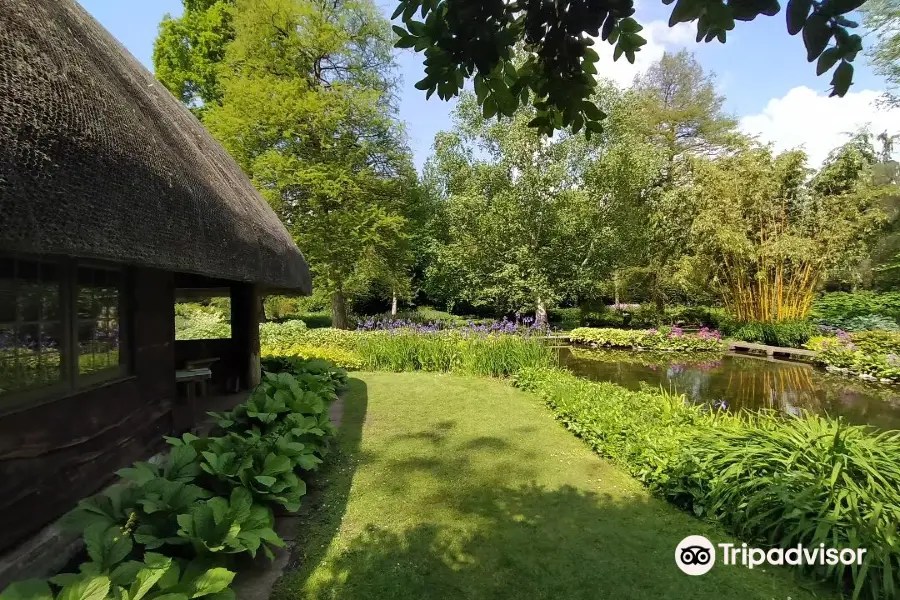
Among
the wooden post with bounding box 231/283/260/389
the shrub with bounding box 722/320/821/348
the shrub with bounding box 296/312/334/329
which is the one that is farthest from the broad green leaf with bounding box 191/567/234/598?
the shrub with bounding box 296/312/334/329

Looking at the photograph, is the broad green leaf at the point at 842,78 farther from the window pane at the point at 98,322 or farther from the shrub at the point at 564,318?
the shrub at the point at 564,318

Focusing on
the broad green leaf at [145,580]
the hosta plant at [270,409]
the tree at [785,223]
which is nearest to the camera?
the broad green leaf at [145,580]

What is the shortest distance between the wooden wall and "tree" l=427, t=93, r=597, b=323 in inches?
552

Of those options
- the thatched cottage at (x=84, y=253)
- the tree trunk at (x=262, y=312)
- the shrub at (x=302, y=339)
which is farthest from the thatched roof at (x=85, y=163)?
the tree trunk at (x=262, y=312)

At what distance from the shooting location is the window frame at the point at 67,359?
2.55 meters

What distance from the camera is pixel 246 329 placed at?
6.96m

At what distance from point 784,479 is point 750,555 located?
66 cm

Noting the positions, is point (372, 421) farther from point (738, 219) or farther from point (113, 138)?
point (738, 219)

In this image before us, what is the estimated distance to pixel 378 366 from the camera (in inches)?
415

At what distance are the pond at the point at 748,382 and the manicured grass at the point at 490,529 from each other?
522 centimetres

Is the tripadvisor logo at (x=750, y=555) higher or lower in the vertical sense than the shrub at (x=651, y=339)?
lower

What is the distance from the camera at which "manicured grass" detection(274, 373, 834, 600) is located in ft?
9.22

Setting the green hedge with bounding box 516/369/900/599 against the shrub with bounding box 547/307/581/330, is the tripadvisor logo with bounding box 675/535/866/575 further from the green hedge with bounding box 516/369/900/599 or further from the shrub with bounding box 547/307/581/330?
the shrub with bounding box 547/307/581/330

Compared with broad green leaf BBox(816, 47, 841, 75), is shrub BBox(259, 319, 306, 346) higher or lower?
lower
